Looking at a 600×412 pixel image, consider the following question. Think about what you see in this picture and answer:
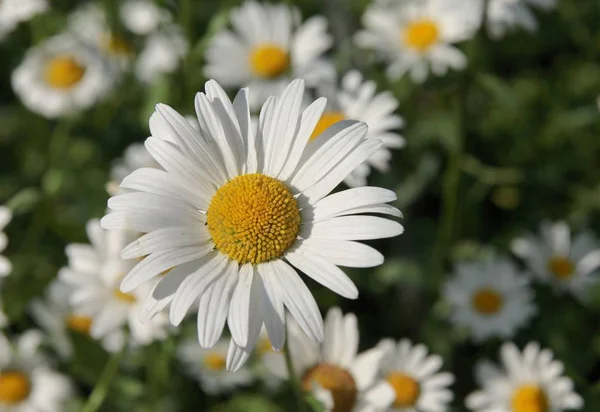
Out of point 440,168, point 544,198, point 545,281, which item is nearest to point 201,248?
point 545,281

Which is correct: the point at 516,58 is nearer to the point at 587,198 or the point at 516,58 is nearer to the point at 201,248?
the point at 587,198

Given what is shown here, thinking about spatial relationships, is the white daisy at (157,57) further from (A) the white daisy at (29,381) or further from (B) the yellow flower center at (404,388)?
(B) the yellow flower center at (404,388)

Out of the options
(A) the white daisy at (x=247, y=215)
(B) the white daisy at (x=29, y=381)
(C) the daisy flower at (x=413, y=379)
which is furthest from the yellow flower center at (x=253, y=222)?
(B) the white daisy at (x=29, y=381)

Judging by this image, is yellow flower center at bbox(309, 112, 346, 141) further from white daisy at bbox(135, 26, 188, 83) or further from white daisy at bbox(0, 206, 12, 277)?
white daisy at bbox(135, 26, 188, 83)

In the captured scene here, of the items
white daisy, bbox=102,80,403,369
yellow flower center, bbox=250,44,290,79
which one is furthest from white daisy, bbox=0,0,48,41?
white daisy, bbox=102,80,403,369

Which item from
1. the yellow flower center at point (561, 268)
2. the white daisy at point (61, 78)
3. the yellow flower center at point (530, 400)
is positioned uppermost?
the white daisy at point (61, 78)

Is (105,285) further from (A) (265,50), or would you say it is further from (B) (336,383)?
(A) (265,50)

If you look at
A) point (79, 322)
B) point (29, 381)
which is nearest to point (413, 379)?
point (79, 322)
